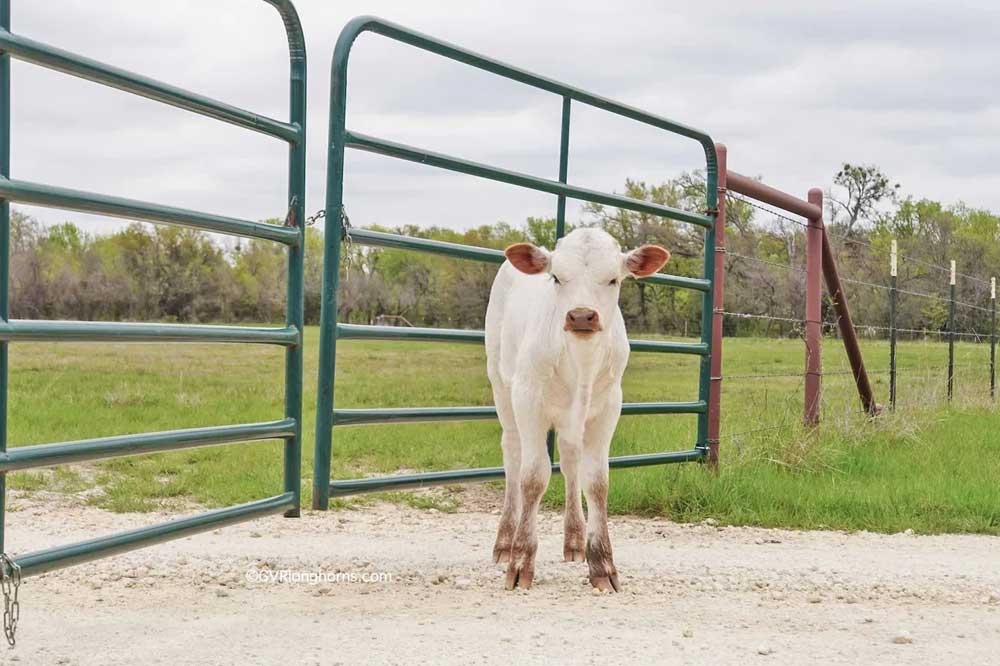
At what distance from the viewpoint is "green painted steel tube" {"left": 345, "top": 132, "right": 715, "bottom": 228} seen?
464 cm

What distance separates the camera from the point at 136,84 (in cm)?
366

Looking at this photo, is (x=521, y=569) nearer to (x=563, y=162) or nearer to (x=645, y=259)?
(x=645, y=259)

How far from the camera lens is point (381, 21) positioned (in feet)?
15.1

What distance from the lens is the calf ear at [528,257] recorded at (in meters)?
3.99

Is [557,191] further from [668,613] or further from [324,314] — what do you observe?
[668,613]

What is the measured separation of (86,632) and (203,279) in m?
8.64

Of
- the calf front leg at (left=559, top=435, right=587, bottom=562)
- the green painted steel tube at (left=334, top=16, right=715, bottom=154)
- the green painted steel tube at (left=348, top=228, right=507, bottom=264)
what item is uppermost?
the green painted steel tube at (left=334, top=16, right=715, bottom=154)

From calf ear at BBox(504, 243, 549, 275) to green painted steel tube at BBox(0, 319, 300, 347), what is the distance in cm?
101

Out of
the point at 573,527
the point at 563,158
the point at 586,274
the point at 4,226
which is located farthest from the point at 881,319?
the point at 4,226

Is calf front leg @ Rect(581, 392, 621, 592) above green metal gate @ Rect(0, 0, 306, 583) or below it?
below

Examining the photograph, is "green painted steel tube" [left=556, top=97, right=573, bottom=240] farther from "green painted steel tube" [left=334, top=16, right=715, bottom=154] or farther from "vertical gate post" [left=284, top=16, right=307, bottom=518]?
"vertical gate post" [left=284, top=16, right=307, bottom=518]

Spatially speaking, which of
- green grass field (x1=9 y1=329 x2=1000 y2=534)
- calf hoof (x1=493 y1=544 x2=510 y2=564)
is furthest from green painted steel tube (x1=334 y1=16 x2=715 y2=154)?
calf hoof (x1=493 y1=544 x2=510 y2=564)

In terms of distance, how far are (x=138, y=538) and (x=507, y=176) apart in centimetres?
259

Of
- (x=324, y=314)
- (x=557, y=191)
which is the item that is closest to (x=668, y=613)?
(x=324, y=314)
